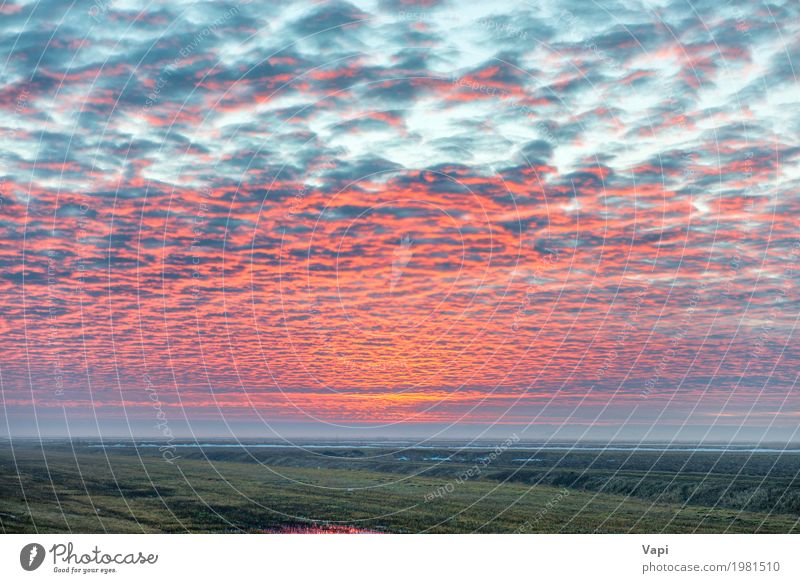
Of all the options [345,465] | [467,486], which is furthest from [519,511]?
A: [345,465]
